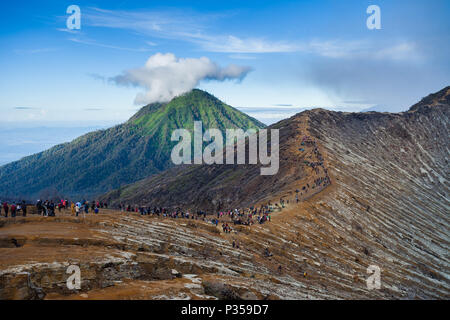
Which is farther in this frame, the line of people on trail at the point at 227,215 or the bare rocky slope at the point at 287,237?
the line of people on trail at the point at 227,215

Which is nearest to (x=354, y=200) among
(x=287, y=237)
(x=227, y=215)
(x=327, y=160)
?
(x=327, y=160)

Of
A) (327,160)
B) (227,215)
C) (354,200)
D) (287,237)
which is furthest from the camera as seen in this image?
(327,160)

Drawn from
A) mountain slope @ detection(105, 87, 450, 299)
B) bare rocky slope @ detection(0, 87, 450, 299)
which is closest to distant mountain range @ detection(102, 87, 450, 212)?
mountain slope @ detection(105, 87, 450, 299)

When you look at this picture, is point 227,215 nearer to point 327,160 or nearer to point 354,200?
point 354,200

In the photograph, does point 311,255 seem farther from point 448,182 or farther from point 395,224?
point 448,182

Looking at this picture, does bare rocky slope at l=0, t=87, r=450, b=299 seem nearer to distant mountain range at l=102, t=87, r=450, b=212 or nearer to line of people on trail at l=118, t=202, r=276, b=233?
distant mountain range at l=102, t=87, r=450, b=212

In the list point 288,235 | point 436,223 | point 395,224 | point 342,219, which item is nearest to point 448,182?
point 436,223

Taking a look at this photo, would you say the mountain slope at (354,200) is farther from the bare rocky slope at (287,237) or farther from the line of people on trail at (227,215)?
the line of people on trail at (227,215)

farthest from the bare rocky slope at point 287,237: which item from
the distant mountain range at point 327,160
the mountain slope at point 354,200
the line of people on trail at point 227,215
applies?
the line of people on trail at point 227,215
